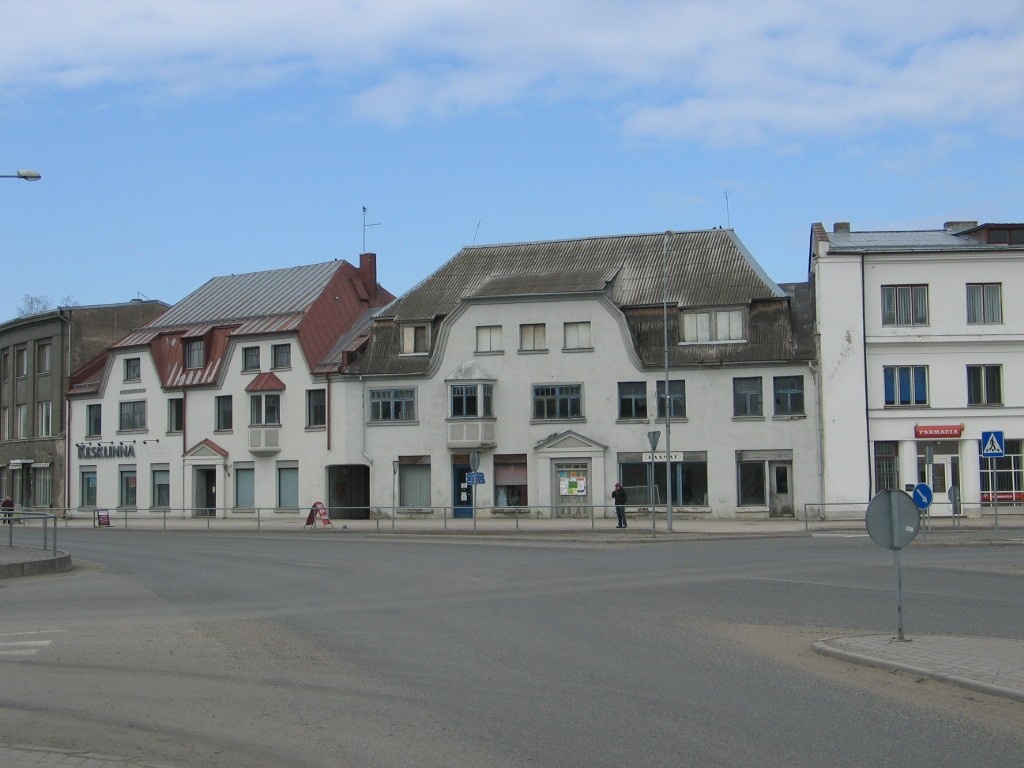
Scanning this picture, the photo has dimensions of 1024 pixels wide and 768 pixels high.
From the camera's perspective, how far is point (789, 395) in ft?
153

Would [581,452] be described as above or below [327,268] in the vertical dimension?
below

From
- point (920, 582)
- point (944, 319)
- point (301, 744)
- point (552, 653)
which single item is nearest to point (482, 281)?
point (944, 319)

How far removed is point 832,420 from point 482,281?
17.1 m

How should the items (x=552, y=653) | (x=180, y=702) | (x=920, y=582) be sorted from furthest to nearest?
(x=920, y=582), (x=552, y=653), (x=180, y=702)

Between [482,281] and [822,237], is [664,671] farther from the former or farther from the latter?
[482,281]

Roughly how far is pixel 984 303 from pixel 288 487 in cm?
3065

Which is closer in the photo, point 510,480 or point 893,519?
point 893,519

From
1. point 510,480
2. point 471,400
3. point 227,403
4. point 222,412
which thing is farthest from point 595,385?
point 222,412

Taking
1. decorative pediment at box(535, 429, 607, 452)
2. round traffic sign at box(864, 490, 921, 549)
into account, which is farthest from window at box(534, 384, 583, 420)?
round traffic sign at box(864, 490, 921, 549)

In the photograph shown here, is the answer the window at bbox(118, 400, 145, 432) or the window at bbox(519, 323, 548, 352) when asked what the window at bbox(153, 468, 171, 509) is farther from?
the window at bbox(519, 323, 548, 352)

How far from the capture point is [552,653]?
1213 cm

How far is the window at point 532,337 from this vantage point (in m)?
50.1

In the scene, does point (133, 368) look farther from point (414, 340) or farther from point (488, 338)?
point (488, 338)

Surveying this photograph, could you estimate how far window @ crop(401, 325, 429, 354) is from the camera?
172ft
